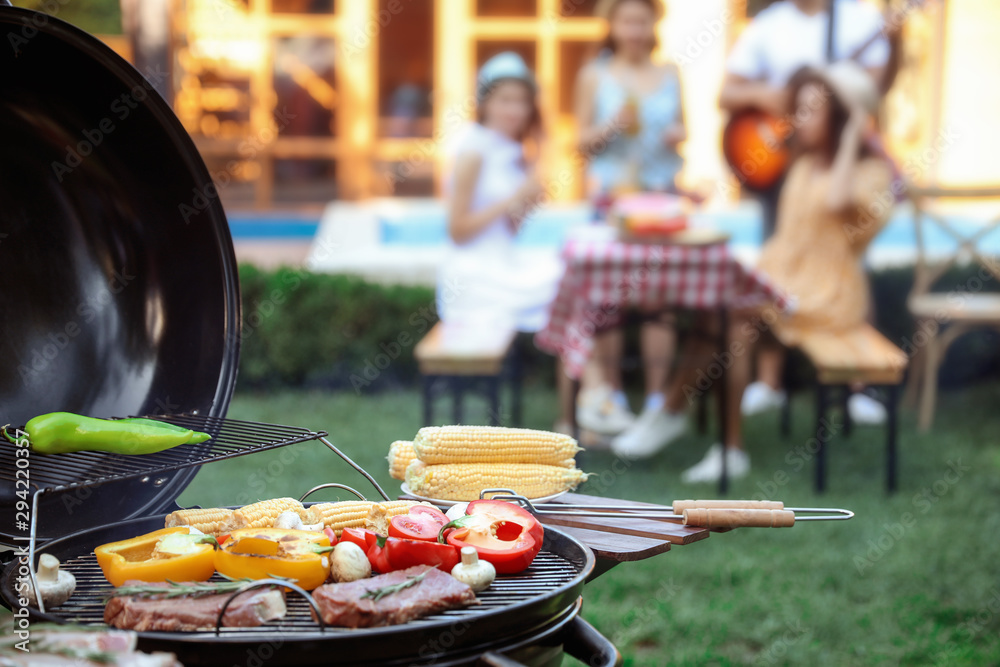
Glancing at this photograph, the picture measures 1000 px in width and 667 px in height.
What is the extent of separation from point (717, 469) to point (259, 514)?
4.17 m

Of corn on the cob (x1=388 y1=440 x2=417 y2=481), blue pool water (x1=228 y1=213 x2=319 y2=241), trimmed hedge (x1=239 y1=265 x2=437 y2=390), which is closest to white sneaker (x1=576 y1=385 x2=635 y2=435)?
trimmed hedge (x1=239 y1=265 x2=437 y2=390)

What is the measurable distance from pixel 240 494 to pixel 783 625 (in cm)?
289

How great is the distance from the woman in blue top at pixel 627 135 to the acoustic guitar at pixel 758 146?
0.86 m

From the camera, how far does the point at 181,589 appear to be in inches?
59.3

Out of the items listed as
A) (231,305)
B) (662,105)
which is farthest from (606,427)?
(231,305)

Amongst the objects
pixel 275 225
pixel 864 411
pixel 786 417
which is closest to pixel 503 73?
pixel 786 417

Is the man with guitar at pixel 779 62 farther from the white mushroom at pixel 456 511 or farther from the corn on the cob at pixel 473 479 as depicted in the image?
the white mushroom at pixel 456 511

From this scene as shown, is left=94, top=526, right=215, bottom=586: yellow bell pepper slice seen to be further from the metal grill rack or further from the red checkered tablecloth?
the red checkered tablecloth

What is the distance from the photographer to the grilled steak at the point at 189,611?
1.43 metres

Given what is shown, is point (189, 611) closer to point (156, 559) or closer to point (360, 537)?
point (156, 559)

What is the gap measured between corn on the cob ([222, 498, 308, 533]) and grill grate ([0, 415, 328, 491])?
127 mm

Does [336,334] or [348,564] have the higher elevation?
[348,564]

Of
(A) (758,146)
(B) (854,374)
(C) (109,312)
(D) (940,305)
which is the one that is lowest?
(B) (854,374)

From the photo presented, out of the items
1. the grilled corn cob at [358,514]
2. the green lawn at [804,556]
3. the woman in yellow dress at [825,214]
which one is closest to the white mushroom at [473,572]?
Result: the grilled corn cob at [358,514]
